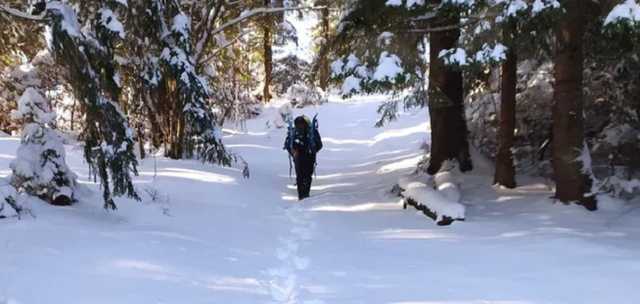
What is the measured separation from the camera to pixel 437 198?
852 centimetres

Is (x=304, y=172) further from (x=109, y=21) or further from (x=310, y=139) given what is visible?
(x=109, y=21)

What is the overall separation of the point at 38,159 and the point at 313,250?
3330mm

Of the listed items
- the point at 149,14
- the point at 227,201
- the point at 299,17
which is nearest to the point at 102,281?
the point at 149,14

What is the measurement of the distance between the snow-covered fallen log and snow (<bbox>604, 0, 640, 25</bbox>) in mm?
3023

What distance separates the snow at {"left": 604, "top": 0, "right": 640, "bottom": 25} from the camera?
5.84 meters

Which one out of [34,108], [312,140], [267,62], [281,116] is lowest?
[312,140]

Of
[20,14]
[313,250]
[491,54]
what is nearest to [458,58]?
[491,54]

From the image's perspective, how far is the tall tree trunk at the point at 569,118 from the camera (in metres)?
7.92

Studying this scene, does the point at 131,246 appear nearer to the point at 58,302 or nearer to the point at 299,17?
the point at 58,302

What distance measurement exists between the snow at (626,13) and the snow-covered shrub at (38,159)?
606cm

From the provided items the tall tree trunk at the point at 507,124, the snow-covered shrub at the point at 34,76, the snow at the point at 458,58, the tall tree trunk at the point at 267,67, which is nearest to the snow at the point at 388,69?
the snow at the point at 458,58

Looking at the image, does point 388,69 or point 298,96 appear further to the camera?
point 298,96

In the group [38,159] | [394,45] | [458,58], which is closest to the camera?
[38,159]

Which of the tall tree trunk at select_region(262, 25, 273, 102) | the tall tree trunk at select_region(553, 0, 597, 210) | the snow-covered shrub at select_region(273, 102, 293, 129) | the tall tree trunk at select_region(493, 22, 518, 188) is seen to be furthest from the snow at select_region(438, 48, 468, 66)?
the snow-covered shrub at select_region(273, 102, 293, 129)
